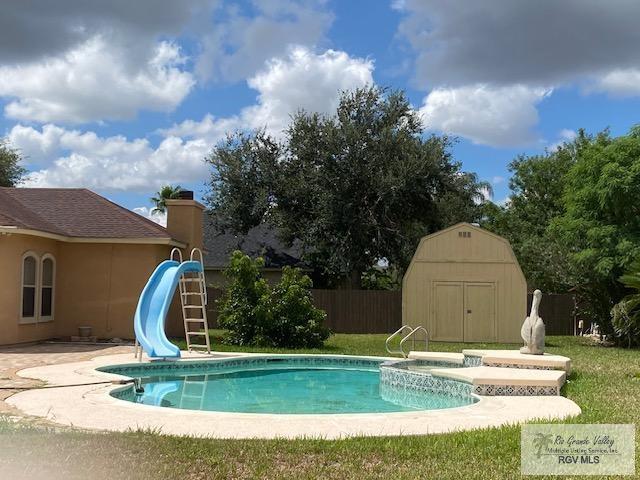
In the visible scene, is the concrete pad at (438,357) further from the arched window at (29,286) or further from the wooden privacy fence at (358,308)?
the wooden privacy fence at (358,308)

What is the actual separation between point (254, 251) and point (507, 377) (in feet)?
78.9

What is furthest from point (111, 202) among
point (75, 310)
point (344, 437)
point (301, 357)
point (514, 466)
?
point (514, 466)

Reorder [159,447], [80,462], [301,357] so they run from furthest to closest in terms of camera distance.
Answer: [301,357]
[159,447]
[80,462]

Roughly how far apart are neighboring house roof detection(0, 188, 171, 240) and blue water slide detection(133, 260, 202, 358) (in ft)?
11.2

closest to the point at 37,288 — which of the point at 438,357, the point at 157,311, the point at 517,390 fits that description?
the point at 157,311

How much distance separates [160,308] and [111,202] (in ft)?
24.6

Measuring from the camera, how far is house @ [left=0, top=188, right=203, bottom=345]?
18.3 meters

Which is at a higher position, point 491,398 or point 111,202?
point 111,202

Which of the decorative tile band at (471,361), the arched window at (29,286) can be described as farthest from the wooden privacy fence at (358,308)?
the decorative tile band at (471,361)

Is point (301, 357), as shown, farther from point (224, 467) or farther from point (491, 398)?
point (224, 467)

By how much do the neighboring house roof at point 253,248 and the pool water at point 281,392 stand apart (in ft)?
57.4

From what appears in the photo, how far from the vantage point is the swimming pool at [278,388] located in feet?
36.3

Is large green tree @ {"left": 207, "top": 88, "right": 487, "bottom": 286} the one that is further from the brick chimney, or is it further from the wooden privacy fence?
the brick chimney

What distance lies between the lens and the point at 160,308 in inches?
622
